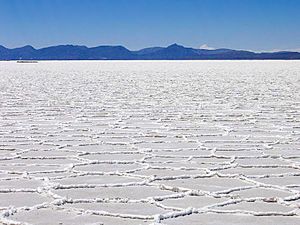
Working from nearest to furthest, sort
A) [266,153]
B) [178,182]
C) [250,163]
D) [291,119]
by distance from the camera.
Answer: [178,182], [250,163], [266,153], [291,119]

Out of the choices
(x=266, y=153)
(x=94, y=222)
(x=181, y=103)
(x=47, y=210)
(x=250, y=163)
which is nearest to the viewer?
(x=94, y=222)

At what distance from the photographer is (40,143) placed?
412 cm

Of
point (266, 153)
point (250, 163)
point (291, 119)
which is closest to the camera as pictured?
→ point (250, 163)

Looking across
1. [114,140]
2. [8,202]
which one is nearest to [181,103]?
[114,140]

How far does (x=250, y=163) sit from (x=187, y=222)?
4.10 feet

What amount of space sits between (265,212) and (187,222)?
0.30 metres

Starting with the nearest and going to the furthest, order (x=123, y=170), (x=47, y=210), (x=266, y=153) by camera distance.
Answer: (x=47, y=210) → (x=123, y=170) → (x=266, y=153)

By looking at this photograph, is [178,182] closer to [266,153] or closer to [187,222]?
[187,222]

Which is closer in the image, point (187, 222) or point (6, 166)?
point (187, 222)

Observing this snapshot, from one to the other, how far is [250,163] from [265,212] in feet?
3.55

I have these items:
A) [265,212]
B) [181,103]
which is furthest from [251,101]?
[265,212]

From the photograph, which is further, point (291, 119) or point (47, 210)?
point (291, 119)

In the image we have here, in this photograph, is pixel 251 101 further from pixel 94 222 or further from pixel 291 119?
pixel 94 222

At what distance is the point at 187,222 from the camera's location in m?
2.19
